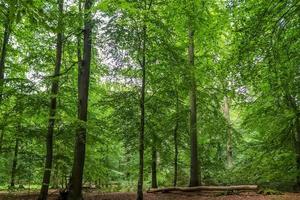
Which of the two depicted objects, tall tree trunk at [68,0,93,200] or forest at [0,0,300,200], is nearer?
forest at [0,0,300,200]

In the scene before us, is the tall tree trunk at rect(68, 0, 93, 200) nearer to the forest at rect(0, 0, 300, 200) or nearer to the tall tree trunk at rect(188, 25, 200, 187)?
the forest at rect(0, 0, 300, 200)

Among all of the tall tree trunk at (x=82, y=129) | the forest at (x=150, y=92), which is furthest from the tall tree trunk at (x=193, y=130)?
the tall tree trunk at (x=82, y=129)

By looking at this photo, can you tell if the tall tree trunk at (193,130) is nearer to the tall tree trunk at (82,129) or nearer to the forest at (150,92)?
the forest at (150,92)

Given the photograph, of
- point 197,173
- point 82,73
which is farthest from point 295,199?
point 82,73

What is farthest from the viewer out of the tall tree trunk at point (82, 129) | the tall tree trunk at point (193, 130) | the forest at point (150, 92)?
the tall tree trunk at point (193, 130)

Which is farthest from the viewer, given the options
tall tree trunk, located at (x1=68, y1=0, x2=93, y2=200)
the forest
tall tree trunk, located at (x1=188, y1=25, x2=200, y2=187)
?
tall tree trunk, located at (x1=188, y1=25, x2=200, y2=187)

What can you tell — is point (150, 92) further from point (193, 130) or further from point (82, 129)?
point (82, 129)

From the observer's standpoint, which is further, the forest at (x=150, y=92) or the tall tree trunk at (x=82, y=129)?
the tall tree trunk at (x=82, y=129)

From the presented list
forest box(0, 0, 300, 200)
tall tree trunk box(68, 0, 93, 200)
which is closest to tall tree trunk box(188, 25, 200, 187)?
forest box(0, 0, 300, 200)

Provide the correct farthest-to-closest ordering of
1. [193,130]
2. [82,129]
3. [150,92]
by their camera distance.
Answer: [150,92] → [193,130] → [82,129]

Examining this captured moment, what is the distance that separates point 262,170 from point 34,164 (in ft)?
25.8

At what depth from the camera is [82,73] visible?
11.9m

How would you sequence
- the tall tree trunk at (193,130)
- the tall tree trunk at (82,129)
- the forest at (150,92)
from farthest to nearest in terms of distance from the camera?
the tall tree trunk at (193,130) → the tall tree trunk at (82,129) → the forest at (150,92)

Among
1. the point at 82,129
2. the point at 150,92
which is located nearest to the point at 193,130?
the point at 150,92
